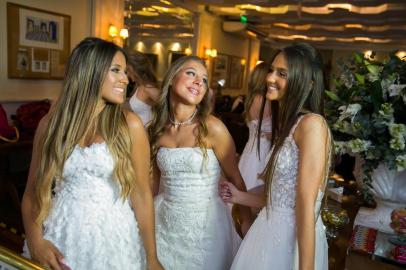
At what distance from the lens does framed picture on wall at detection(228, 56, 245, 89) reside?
10.8 m

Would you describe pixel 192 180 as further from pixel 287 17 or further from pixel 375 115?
pixel 287 17

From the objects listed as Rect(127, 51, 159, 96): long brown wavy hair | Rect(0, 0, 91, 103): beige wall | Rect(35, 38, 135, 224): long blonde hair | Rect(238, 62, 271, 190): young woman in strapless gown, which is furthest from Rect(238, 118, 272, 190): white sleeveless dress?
Rect(0, 0, 91, 103): beige wall

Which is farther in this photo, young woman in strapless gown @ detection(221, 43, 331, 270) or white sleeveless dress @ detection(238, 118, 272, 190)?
white sleeveless dress @ detection(238, 118, 272, 190)

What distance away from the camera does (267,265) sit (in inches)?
54.5

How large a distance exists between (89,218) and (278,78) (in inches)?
33.9

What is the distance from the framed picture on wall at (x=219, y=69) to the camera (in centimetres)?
971

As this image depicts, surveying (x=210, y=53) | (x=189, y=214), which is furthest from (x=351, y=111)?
(x=210, y=53)

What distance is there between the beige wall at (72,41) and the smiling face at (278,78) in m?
4.30

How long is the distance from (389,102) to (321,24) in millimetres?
7802

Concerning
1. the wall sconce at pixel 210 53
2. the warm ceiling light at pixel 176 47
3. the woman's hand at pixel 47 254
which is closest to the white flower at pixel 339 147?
the woman's hand at pixel 47 254

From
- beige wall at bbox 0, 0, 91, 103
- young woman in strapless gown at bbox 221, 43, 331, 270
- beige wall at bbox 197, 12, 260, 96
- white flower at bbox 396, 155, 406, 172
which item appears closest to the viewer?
young woman in strapless gown at bbox 221, 43, 331, 270

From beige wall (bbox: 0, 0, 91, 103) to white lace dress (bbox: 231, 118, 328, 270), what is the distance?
4.33 meters

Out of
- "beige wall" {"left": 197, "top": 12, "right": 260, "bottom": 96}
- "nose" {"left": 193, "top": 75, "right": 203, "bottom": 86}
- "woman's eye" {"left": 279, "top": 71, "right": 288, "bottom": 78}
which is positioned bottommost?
A: "nose" {"left": 193, "top": 75, "right": 203, "bottom": 86}

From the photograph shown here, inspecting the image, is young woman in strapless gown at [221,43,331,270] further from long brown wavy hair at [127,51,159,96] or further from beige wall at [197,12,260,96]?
beige wall at [197,12,260,96]
